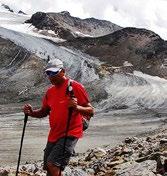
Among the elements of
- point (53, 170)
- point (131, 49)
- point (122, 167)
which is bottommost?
point (131, 49)

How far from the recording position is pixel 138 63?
169 feet

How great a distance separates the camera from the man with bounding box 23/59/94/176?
6.38 m

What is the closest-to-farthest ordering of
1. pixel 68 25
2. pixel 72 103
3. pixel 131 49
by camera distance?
1. pixel 72 103
2. pixel 131 49
3. pixel 68 25

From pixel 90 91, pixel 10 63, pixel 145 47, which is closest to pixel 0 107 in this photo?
pixel 90 91

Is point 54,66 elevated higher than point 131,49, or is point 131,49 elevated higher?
point 54,66

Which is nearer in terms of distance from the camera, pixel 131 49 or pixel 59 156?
pixel 59 156

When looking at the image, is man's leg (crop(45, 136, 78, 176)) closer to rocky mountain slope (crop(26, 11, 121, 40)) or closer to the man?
the man

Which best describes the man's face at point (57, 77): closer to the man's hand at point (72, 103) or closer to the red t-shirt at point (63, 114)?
the red t-shirt at point (63, 114)

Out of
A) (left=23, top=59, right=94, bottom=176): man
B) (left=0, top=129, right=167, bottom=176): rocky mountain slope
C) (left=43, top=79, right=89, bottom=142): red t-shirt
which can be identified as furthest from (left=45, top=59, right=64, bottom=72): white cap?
(left=0, top=129, right=167, bottom=176): rocky mountain slope

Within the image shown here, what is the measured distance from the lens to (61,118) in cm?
644

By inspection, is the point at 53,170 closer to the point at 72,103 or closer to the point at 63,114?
the point at 63,114

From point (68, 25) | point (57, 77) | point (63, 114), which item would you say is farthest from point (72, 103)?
point (68, 25)

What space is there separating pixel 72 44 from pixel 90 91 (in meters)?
21.2

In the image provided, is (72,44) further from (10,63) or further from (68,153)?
(68,153)
